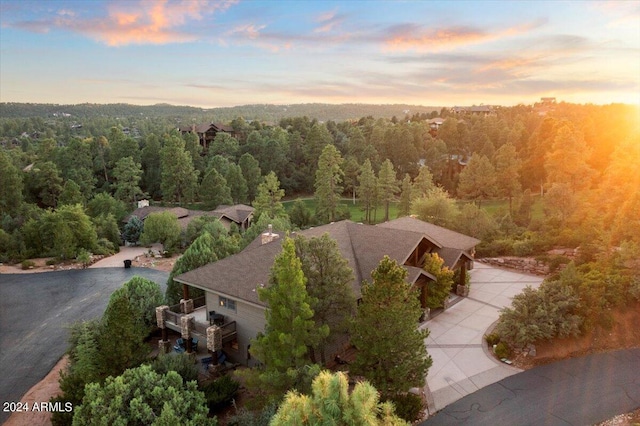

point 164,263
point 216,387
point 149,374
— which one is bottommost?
point 164,263

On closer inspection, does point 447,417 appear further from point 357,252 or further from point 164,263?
point 164,263

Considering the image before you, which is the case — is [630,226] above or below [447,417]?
above

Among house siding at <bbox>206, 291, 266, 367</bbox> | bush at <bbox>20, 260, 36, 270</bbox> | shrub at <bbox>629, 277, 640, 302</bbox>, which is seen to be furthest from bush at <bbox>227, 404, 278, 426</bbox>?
bush at <bbox>20, 260, 36, 270</bbox>

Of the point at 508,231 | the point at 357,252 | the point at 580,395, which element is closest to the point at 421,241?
the point at 357,252

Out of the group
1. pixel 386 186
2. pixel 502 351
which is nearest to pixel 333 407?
pixel 502 351

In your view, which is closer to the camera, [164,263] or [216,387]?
[216,387]

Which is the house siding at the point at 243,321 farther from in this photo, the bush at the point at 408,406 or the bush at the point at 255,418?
the bush at the point at 408,406
